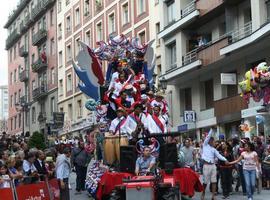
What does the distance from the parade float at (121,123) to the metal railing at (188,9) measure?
50.3 feet

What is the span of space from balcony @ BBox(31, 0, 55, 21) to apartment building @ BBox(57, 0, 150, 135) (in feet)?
6.04

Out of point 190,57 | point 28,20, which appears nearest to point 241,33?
point 190,57

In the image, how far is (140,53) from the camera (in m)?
17.3

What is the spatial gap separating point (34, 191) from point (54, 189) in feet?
4.97

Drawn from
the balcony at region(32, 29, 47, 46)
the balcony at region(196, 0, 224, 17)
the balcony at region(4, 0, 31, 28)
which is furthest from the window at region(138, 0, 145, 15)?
the balcony at region(4, 0, 31, 28)

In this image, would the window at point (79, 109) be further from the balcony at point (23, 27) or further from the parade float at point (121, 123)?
the parade float at point (121, 123)

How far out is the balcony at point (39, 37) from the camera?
60562 mm

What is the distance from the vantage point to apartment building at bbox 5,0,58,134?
196ft

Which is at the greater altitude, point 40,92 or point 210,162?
point 40,92

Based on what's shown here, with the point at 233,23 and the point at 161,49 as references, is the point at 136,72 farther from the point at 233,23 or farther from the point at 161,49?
the point at 161,49

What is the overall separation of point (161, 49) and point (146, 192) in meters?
26.8

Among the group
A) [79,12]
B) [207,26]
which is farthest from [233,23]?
[79,12]

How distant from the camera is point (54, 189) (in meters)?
13.9

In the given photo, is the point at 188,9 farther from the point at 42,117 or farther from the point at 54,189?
the point at 42,117
